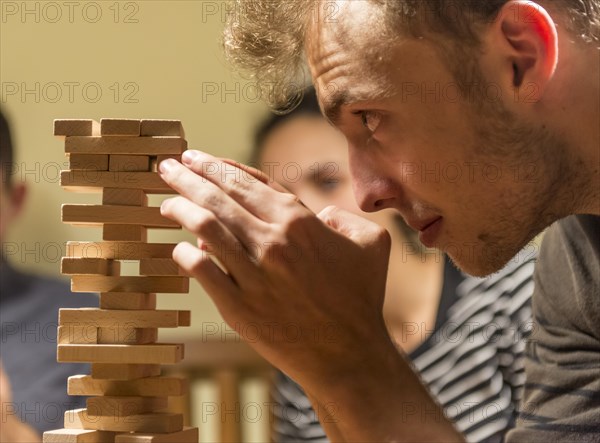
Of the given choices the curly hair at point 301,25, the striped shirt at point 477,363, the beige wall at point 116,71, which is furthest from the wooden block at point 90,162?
the beige wall at point 116,71

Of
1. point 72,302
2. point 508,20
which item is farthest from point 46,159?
point 508,20

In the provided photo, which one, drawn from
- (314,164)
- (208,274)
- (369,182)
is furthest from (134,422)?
(314,164)

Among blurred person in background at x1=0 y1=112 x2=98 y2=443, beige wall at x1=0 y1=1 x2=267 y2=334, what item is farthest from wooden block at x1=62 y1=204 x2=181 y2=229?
beige wall at x1=0 y1=1 x2=267 y2=334

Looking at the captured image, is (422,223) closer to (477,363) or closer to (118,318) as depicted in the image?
(118,318)

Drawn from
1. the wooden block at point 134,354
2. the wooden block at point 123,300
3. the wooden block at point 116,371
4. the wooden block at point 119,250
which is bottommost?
the wooden block at point 116,371

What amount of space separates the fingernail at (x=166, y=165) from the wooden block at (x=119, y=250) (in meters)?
0.12

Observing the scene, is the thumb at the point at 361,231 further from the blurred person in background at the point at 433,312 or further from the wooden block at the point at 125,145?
the blurred person in background at the point at 433,312

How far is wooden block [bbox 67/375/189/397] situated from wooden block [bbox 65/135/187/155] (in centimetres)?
33

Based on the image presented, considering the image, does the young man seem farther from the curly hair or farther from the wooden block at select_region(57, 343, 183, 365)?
the wooden block at select_region(57, 343, 183, 365)

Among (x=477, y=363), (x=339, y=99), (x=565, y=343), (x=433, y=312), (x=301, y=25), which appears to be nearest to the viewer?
(x=339, y=99)

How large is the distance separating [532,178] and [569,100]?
0.14 m

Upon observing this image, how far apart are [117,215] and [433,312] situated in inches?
58.0

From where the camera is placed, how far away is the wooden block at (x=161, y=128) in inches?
44.0

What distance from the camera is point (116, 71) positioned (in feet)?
9.02
